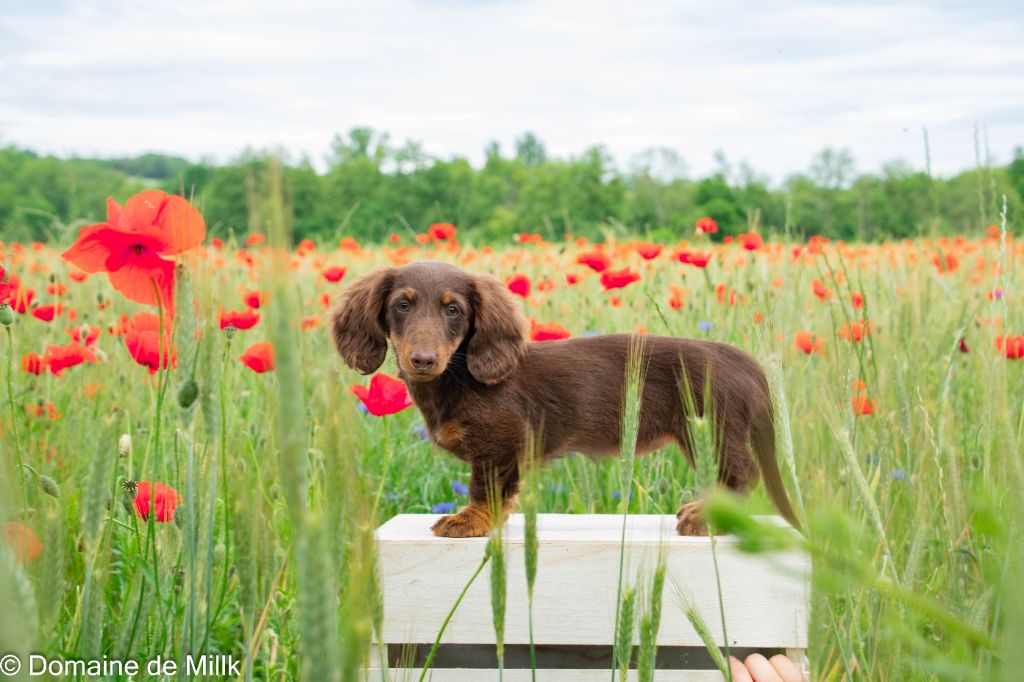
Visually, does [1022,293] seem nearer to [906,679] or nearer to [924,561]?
[924,561]

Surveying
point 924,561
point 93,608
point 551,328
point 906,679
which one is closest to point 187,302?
point 93,608

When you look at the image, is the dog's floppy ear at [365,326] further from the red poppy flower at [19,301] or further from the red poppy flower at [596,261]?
the red poppy flower at [596,261]

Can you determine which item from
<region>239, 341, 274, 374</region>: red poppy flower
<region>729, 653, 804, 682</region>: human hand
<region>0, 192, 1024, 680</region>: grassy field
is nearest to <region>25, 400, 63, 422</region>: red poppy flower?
<region>0, 192, 1024, 680</region>: grassy field

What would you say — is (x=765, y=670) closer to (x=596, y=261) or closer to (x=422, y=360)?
(x=422, y=360)

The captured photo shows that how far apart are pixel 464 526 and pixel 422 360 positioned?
43 cm

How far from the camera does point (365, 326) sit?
7.15 ft

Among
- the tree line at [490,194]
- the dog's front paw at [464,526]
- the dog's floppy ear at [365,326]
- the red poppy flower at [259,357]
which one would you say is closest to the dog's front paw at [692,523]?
the dog's front paw at [464,526]

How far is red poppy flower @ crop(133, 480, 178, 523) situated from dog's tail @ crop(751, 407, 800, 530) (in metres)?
1.32

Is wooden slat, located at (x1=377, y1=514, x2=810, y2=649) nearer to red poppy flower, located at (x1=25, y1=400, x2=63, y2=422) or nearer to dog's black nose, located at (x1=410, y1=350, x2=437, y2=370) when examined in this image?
dog's black nose, located at (x1=410, y1=350, x2=437, y2=370)

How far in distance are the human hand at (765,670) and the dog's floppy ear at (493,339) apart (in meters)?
0.82

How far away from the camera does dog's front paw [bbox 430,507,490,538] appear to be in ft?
6.59

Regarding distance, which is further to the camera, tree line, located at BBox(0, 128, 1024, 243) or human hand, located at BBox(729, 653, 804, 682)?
tree line, located at BBox(0, 128, 1024, 243)

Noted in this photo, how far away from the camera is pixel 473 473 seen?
214 cm

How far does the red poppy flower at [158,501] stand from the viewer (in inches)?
58.7
